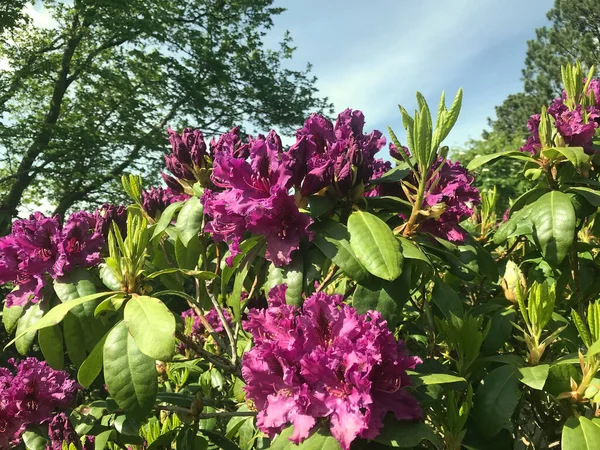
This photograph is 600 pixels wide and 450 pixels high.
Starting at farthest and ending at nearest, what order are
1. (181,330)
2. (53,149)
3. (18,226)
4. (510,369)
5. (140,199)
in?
(53,149)
(140,199)
(18,226)
(181,330)
(510,369)

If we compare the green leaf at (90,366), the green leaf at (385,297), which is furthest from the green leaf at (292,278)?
the green leaf at (90,366)

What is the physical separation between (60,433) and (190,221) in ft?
2.20

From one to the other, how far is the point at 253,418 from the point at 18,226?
983 millimetres

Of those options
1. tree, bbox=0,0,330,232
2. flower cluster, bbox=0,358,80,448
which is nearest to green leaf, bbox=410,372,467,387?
flower cluster, bbox=0,358,80,448

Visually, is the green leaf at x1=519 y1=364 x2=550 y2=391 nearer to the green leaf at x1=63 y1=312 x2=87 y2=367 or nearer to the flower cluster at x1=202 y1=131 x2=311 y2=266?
the flower cluster at x1=202 y1=131 x2=311 y2=266

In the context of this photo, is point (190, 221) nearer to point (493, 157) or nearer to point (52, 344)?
point (52, 344)

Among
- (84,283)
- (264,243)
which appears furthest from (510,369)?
(84,283)

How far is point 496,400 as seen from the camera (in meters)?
1.14

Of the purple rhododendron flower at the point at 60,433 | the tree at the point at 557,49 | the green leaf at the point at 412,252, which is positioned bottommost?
the purple rhododendron flower at the point at 60,433

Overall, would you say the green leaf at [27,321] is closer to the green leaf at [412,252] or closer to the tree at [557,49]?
the green leaf at [412,252]

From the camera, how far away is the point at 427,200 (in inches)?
50.6

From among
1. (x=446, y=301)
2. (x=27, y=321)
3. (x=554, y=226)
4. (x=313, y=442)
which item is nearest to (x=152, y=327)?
(x=313, y=442)

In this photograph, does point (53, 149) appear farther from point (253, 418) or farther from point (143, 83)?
point (253, 418)

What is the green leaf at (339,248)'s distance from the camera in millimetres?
1112
